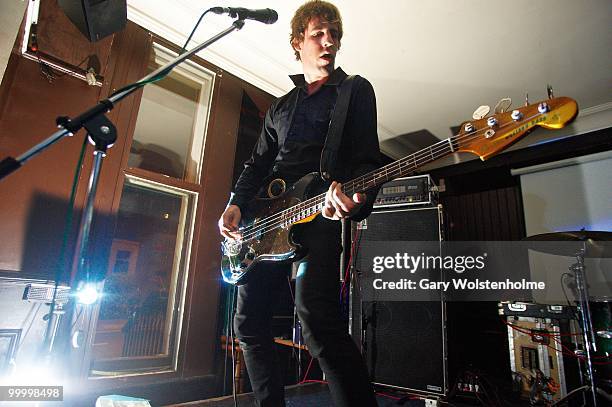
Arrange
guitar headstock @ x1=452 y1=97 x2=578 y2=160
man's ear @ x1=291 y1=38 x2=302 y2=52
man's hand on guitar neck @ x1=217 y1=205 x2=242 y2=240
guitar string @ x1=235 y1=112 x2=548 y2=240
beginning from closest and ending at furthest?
guitar headstock @ x1=452 y1=97 x2=578 y2=160 → guitar string @ x1=235 y1=112 x2=548 y2=240 → man's hand on guitar neck @ x1=217 y1=205 x2=242 y2=240 → man's ear @ x1=291 y1=38 x2=302 y2=52

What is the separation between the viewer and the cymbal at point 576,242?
7.64 feet

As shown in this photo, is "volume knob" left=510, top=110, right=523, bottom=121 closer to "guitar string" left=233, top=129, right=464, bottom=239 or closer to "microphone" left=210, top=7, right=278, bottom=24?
"guitar string" left=233, top=129, right=464, bottom=239

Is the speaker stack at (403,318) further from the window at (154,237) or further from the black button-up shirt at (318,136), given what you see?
the black button-up shirt at (318,136)

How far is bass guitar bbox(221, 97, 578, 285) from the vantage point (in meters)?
0.99

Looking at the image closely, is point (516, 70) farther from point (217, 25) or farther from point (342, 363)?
point (342, 363)

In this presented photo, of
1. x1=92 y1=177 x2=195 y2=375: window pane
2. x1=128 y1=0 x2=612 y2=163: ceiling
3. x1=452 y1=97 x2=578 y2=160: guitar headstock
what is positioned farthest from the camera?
x1=128 y1=0 x2=612 y2=163: ceiling

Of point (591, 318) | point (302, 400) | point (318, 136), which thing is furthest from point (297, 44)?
point (591, 318)

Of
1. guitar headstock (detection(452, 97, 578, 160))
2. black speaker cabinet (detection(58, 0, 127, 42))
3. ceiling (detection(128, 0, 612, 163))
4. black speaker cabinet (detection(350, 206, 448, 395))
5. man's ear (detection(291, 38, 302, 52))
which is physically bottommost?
black speaker cabinet (detection(350, 206, 448, 395))

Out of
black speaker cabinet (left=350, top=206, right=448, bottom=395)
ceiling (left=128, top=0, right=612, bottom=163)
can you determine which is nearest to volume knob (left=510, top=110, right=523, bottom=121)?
black speaker cabinet (left=350, top=206, right=448, bottom=395)

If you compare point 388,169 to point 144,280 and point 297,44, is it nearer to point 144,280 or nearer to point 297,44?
point 297,44

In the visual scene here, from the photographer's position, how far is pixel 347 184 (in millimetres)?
1183

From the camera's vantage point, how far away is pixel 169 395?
2.13 m

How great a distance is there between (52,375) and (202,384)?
5.14 feet

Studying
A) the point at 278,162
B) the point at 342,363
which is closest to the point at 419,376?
the point at 342,363
